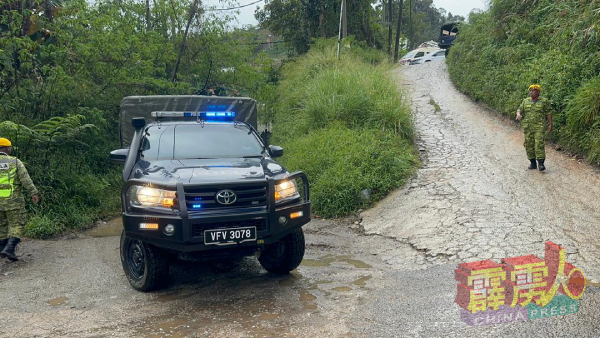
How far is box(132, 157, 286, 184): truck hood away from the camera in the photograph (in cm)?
522

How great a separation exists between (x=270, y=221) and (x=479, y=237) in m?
3.17

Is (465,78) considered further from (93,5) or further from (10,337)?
(10,337)

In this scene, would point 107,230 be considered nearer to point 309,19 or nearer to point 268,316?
point 268,316

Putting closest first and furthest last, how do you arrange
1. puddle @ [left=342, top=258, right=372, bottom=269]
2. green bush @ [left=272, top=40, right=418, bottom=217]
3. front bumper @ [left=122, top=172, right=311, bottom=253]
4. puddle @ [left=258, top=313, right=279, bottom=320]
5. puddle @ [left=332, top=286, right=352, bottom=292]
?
puddle @ [left=258, top=313, right=279, bottom=320]
front bumper @ [left=122, top=172, right=311, bottom=253]
puddle @ [left=332, top=286, right=352, bottom=292]
puddle @ [left=342, top=258, right=372, bottom=269]
green bush @ [left=272, top=40, right=418, bottom=217]

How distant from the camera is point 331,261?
6922mm

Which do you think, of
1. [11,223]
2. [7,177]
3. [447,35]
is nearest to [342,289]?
[11,223]

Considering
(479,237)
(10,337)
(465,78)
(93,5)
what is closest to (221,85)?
(93,5)

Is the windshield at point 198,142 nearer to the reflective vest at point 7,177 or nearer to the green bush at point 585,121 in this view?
the reflective vest at point 7,177

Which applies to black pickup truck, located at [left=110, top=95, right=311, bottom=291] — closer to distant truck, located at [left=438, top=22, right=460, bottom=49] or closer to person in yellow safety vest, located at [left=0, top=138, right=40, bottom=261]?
person in yellow safety vest, located at [left=0, top=138, right=40, bottom=261]

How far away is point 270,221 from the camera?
522 centimetres

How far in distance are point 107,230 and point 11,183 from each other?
3063 mm

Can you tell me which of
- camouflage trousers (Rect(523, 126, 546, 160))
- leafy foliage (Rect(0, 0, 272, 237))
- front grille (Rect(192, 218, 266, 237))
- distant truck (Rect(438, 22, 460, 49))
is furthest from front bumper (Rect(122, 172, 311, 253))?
distant truck (Rect(438, 22, 460, 49))

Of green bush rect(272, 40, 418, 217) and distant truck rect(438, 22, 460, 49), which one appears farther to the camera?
distant truck rect(438, 22, 460, 49)

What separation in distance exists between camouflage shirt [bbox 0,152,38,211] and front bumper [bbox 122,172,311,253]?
2.56m
